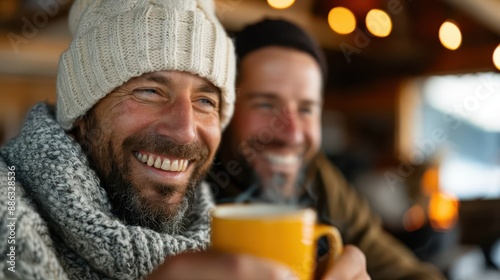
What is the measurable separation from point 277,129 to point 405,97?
4.78 metres

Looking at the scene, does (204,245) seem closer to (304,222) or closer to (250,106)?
(304,222)

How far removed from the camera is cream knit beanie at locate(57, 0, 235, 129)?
951 mm

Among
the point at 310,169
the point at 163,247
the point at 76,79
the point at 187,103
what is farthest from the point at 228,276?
the point at 310,169

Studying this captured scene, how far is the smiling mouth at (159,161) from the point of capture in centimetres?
93

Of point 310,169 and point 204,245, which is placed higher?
point 204,245

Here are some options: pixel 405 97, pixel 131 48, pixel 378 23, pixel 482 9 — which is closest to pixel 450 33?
pixel 378 23

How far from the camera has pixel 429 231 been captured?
2928mm

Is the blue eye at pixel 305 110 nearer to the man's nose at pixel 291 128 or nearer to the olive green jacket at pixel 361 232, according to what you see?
the man's nose at pixel 291 128

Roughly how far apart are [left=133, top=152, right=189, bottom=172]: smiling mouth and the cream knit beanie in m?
0.12

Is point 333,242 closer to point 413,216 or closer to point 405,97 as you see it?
point 413,216

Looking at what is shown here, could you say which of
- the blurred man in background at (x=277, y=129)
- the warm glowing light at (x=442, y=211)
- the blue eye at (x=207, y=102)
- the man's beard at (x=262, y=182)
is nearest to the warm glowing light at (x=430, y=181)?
the warm glowing light at (x=442, y=211)

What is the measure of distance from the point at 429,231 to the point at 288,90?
5.89 ft

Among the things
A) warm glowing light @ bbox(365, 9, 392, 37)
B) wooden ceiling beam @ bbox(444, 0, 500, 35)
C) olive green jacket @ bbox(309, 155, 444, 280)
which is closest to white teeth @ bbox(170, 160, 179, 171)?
olive green jacket @ bbox(309, 155, 444, 280)

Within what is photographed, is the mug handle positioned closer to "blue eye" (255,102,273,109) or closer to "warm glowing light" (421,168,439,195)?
"blue eye" (255,102,273,109)
